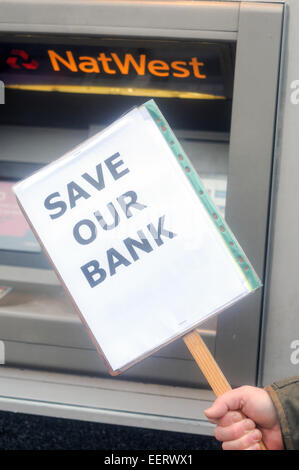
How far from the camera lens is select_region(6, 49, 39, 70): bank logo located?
1352 millimetres

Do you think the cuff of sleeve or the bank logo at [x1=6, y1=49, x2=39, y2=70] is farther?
the bank logo at [x1=6, y1=49, x2=39, y2=70]

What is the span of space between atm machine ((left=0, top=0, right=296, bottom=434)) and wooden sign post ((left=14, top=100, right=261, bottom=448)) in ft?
0.75

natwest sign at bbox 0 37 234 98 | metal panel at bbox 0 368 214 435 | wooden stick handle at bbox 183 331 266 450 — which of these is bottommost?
metal panel at bbox 0 368 214 435

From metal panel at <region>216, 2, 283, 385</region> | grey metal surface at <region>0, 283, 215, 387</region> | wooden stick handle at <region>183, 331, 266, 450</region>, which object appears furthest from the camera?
grey metal surface at <region>0, 283, 215, 387</region>

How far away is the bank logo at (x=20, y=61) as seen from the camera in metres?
1.35

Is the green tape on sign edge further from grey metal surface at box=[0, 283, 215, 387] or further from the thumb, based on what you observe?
grey metal surface at box=[0, 283, 215, 387]

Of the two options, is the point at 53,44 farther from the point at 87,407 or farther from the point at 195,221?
the point at 87,407

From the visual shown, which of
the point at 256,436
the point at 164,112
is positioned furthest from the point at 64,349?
the point at 164,112

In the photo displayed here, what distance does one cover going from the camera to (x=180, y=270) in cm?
99

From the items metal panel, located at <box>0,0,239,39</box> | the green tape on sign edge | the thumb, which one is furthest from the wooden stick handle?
metal panel, located at <box>0,0,239,39</box>

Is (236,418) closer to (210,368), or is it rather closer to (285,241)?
(210,368)

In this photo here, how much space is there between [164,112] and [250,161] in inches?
17.3

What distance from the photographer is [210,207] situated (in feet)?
3.22
